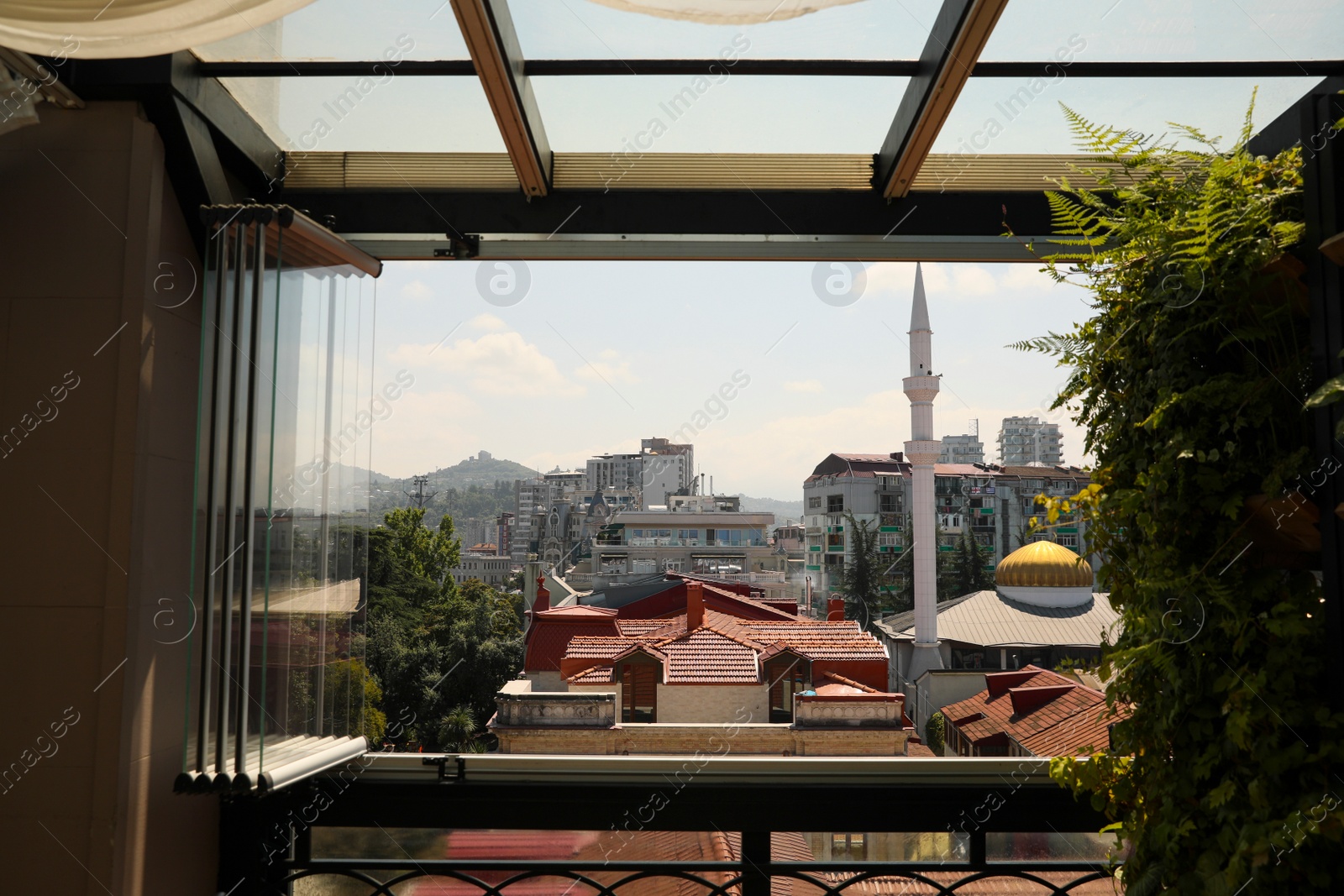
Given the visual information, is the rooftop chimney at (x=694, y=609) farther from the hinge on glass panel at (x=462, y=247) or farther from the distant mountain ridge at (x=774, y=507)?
the hinge on glass panel at (x=462, y=247)

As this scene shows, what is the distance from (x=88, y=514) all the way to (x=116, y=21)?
99 cm

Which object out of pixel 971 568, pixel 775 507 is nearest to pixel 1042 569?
pixel 971 568

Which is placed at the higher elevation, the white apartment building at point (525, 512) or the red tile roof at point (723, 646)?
the white apartment building at point (525, 512)

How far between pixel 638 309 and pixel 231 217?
1.14 m

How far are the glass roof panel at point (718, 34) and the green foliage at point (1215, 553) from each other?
1.68 feet

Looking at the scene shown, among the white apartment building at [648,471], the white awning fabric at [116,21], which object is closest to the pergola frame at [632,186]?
the white awning fabric at [116,21]

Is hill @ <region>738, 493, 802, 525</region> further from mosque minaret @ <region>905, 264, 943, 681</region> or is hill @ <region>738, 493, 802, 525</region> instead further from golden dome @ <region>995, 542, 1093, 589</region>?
golden dome @ <region>995, 542, 1093, 589</region>

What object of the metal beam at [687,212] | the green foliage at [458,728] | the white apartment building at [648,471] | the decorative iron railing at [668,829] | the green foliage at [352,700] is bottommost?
the decorative iron railing at [668,829]

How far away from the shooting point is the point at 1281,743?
1.30 m

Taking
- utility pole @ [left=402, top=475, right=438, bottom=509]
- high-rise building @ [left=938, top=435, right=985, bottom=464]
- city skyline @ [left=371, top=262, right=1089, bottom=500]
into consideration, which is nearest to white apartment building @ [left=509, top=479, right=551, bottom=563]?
city skyline @ [left=371, top=262, right=1089, bottom=500]

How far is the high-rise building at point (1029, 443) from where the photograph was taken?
2.32 m

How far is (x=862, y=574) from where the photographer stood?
261 centimetres

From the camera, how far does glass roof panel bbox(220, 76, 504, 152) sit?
2117 mm

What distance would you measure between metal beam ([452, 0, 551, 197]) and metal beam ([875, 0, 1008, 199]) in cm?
90
